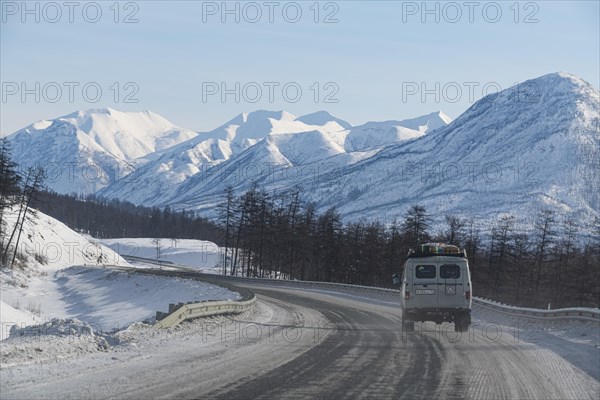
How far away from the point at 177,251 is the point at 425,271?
11887 cm

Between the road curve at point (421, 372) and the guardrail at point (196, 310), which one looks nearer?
the road curve at point (421, 372)

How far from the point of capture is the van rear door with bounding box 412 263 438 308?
21.2 metres

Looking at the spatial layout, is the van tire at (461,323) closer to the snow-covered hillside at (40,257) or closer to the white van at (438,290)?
the white van at (438,290)

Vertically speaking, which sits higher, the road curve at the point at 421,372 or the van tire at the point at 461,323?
the van tire at the point at 461,323

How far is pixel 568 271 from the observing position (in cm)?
5466

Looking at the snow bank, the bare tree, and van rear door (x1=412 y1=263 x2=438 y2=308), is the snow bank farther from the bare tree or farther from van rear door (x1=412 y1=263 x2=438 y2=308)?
van rear door (x1=412 y1=263 x2=438 y2=308)

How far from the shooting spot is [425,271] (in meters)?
21.5

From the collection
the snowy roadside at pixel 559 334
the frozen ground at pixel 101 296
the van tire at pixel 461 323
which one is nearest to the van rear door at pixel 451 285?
the van tire at pixel 461 323

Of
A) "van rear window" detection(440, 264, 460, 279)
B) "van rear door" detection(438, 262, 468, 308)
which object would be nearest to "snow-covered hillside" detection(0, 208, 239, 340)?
"van rear door" detection(438, 262, 468, 308)

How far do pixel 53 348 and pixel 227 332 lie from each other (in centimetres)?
706

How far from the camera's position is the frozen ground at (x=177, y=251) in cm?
12544

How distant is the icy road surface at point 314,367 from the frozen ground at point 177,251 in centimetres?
9567

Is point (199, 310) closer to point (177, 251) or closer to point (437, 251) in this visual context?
point (437, 251)

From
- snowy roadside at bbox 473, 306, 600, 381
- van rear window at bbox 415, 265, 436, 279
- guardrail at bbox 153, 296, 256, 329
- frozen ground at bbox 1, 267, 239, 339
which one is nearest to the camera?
snowy roadside at bbox 473, 306, 600, 381
